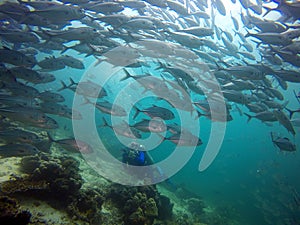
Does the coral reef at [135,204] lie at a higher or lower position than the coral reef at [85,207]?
lower

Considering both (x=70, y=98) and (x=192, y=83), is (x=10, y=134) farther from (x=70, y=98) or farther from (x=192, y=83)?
(x=70, y=98)

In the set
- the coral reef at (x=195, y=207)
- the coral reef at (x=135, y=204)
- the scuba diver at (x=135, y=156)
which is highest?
the coral reef at (x=135, y=204)

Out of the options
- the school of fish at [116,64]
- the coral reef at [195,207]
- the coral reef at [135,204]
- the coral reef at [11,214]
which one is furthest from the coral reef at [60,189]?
the coral reef at [195,207]

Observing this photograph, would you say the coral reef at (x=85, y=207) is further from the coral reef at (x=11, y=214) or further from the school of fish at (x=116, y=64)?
the coral reef at (x=11, y=214)

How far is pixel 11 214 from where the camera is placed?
9.05ft

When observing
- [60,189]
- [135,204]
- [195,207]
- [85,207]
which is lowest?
[195,207]

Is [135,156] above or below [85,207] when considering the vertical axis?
below

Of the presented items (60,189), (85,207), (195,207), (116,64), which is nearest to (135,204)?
(85,207)

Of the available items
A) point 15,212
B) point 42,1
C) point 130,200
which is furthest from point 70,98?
point 15,212

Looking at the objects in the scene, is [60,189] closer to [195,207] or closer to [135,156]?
[135,156]

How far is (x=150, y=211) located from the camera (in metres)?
5.87

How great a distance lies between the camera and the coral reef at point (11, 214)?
2715mm

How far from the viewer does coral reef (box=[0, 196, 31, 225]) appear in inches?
107

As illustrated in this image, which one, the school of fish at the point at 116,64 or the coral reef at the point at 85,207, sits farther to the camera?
the school of fish at the point at 116,64
